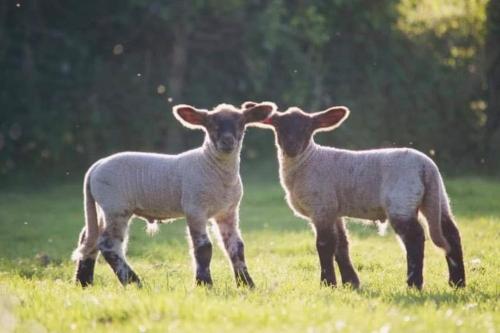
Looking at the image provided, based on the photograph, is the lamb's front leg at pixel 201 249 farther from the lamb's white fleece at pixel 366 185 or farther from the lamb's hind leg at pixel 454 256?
the lamb's hind leg at pixel 454 256

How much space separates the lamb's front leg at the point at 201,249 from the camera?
9642mm

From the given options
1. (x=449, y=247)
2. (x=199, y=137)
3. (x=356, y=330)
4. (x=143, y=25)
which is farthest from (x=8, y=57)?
(x=356, y=330)

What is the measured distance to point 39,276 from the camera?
1184 centimetres

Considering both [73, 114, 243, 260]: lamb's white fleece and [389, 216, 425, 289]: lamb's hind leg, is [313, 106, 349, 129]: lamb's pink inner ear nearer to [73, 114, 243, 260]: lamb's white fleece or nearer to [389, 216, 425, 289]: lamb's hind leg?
[73, 114, 243, 260]: lamb's white fleece

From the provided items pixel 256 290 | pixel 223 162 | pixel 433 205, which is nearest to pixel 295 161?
pixel 223 162

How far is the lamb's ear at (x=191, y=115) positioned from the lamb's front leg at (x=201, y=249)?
1.26m

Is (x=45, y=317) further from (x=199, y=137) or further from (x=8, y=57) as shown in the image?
(x=199, y=137)

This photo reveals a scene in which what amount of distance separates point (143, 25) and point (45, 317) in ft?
69.2

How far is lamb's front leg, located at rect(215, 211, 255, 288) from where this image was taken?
388 inches

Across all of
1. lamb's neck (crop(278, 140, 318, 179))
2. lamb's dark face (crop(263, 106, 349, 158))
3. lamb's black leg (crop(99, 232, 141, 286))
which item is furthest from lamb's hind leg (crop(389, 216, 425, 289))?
lamb's black leg (crop(99, 232, 141, 286))

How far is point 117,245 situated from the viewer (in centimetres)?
1020

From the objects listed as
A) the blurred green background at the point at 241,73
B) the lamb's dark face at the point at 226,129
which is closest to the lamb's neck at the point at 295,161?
the lamb's dark face at the point at 226,129

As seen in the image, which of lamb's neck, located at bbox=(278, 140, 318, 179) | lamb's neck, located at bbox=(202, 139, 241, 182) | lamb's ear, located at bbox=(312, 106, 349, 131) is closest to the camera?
lamb's neck, located at bbox=(202, 139, 241, 182)

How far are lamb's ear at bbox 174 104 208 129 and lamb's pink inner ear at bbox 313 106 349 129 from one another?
131cm
